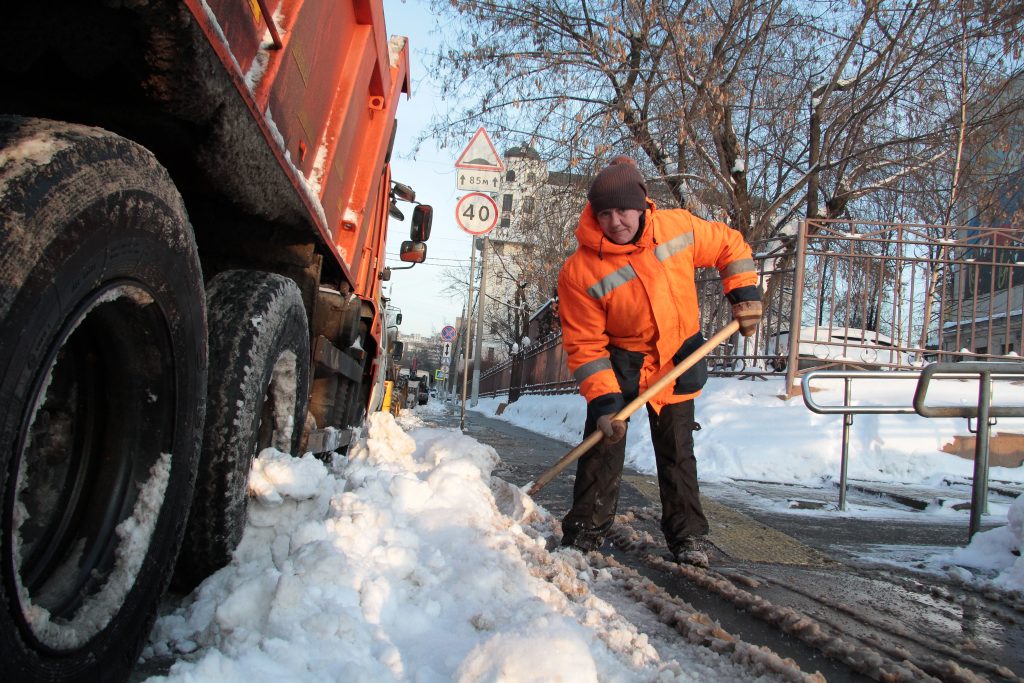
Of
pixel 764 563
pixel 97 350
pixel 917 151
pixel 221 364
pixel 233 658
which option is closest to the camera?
pixel 97 350

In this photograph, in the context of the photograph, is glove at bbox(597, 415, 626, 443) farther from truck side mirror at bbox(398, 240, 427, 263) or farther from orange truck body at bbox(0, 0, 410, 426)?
truck side mirror at bbox(398, 240, 427, 263)

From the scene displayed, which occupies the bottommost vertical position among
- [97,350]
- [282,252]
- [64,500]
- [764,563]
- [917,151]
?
[764,563]

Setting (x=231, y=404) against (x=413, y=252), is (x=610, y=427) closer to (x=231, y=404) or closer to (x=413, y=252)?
(x=231, y=404)

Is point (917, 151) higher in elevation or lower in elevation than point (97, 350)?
higher

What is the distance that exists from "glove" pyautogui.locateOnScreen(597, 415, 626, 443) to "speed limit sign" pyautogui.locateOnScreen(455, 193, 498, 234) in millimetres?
7538

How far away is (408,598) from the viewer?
206cm

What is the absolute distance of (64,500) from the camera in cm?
155

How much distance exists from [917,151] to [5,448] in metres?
15.4

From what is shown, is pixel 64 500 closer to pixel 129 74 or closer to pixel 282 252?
pixel 129 74

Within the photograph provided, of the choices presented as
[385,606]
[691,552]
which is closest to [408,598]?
[385,606]

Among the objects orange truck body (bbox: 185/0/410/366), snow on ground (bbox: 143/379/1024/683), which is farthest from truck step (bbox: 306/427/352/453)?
orange truck body (bbox: 185/0/410/366)

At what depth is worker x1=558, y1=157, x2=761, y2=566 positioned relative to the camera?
11.0 ft

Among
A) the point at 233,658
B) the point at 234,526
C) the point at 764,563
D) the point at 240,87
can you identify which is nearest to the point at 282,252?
the point at 234,526

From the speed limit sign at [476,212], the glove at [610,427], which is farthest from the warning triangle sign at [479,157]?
the glove at [610,427]
